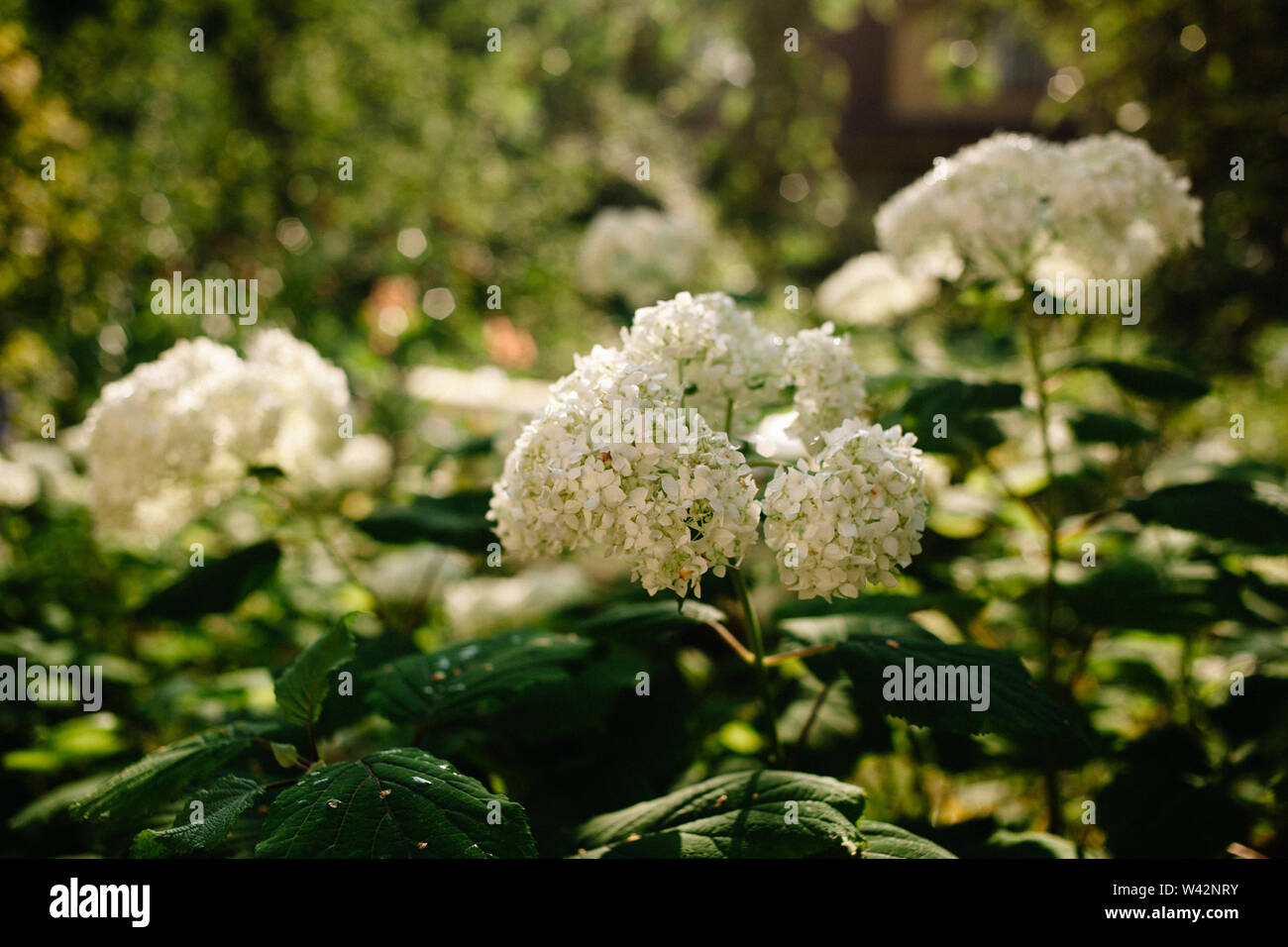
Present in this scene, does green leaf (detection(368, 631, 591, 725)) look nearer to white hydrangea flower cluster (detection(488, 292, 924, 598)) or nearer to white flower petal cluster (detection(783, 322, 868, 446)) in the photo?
white hydrangea flower cluster (detection(488, 292, 924, 598))

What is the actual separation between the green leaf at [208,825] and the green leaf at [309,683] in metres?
0.13

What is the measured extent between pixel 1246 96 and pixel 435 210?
7118mm

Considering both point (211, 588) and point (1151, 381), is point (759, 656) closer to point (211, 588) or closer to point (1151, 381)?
point (1151, 381)

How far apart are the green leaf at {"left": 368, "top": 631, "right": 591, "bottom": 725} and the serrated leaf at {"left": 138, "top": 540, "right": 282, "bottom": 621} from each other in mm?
554

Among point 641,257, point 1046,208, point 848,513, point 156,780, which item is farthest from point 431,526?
point 641,257

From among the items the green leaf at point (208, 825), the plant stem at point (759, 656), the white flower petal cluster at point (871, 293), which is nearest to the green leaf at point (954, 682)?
the plant stem at point (759, 656)

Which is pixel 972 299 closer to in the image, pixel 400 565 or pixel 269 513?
pixel 400 565

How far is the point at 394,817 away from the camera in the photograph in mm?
1125

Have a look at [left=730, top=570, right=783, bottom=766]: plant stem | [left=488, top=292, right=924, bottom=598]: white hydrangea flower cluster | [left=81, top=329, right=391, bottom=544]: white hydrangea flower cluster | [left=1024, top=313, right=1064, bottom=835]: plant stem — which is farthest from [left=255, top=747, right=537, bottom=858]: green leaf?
[left=1024, top=313, right=1064, bottom=835]: plant stem

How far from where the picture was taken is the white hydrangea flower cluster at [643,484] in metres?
1.22

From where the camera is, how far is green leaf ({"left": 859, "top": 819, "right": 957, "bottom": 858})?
1.28m

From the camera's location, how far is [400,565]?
330 cm

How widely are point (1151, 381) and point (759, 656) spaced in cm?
125
